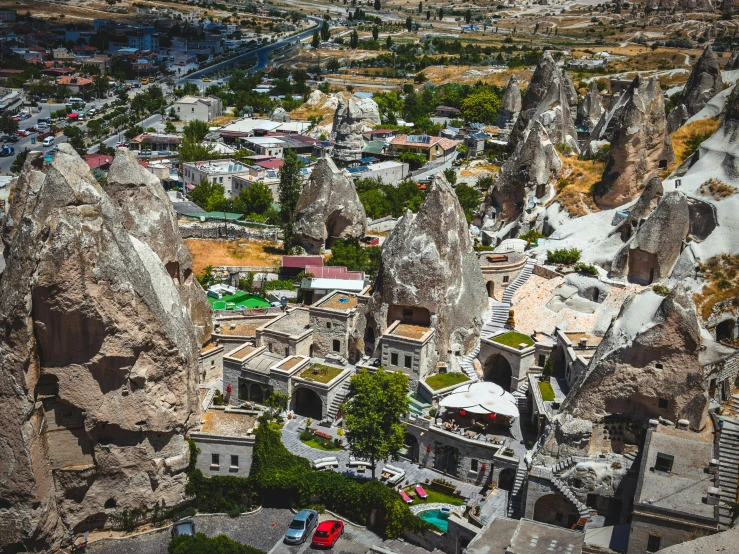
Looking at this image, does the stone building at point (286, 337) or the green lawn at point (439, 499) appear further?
the stone building at point (286, 337)

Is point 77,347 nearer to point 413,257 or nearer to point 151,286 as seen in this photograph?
point 151,286

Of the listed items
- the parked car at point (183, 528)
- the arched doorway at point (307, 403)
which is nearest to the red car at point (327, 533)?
the parked car at point (183, 528)

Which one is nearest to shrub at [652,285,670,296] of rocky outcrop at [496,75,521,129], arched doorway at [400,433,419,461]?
arched doorway at [400,433,419,461]

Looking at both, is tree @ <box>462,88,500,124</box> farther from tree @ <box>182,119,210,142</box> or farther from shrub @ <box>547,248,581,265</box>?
shrub @ <box>547,248,581,265</box>

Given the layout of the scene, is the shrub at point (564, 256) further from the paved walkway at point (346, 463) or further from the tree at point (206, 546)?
the tree at point (206, 546)

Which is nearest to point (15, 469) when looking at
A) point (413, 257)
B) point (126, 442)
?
point (126, 442)

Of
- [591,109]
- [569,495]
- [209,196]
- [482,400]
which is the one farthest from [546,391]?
[591,109]
